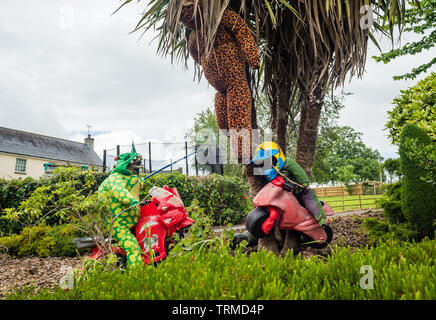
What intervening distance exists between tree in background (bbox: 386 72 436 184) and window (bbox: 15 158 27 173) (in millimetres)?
25971

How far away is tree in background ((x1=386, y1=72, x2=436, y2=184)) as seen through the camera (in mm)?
2617

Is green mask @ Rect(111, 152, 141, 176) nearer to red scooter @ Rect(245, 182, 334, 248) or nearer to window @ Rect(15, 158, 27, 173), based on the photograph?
red scooter @ Rect(245, 182, 334, 248)

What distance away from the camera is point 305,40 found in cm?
347

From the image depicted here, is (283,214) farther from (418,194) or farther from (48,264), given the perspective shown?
(48,264)

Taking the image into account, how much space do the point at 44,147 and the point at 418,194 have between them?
28.7 meters

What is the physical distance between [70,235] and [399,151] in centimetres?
595

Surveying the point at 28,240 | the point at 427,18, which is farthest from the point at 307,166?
the point at 427,18

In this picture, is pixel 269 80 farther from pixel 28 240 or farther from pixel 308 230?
pixel 28 240

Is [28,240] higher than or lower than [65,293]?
lower

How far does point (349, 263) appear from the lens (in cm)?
146

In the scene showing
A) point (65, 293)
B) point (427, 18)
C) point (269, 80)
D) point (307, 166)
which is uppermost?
point (427, 18)

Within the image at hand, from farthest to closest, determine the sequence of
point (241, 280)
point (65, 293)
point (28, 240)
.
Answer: point (28, 240), point (65, 293), point (241, 280)

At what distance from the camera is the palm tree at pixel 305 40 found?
304cm

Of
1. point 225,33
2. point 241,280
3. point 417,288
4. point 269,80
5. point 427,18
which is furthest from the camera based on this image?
point 427,18
